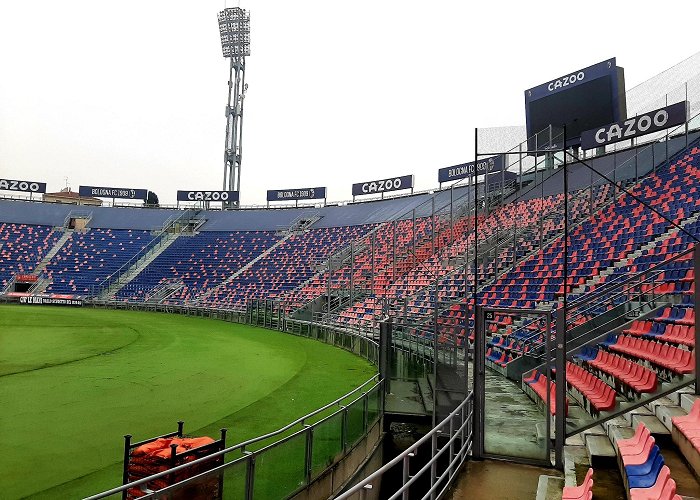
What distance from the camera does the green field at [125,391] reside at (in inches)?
260

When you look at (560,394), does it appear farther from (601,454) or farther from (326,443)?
(326,443)

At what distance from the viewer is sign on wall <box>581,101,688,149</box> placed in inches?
894

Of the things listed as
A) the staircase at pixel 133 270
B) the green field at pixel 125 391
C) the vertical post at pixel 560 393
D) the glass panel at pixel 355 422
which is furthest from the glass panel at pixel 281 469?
the staircase at pixel 133 270

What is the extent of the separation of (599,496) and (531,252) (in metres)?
14.9

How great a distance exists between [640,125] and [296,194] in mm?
32807

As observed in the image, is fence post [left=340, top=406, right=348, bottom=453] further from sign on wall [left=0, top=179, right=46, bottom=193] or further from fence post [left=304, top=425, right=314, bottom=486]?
sign on wall [left=0, top=179, right=46, bottom=193]

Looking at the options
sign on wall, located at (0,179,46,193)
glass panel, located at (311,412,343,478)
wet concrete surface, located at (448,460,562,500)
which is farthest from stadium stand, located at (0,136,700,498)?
sign on wall, located at (0,179,46,193)

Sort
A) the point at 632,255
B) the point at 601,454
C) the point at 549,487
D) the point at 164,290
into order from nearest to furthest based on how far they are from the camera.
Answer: the point at 549,487 → the point at 601,454 → the point at 632,255 → the point at 164,290

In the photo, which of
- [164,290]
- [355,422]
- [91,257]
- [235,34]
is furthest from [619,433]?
[235,34]

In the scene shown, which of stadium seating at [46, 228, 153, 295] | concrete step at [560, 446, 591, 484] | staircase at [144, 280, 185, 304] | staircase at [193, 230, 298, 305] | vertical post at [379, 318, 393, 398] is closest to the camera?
concrete step at [560, 446, 591, 484]

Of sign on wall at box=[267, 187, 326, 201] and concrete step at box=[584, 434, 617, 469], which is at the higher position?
sign on wall at box=[267, 187, 326, 201]

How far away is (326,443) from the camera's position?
627 centimetres

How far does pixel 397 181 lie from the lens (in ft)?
149

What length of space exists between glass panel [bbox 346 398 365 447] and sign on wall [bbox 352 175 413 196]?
125ft
